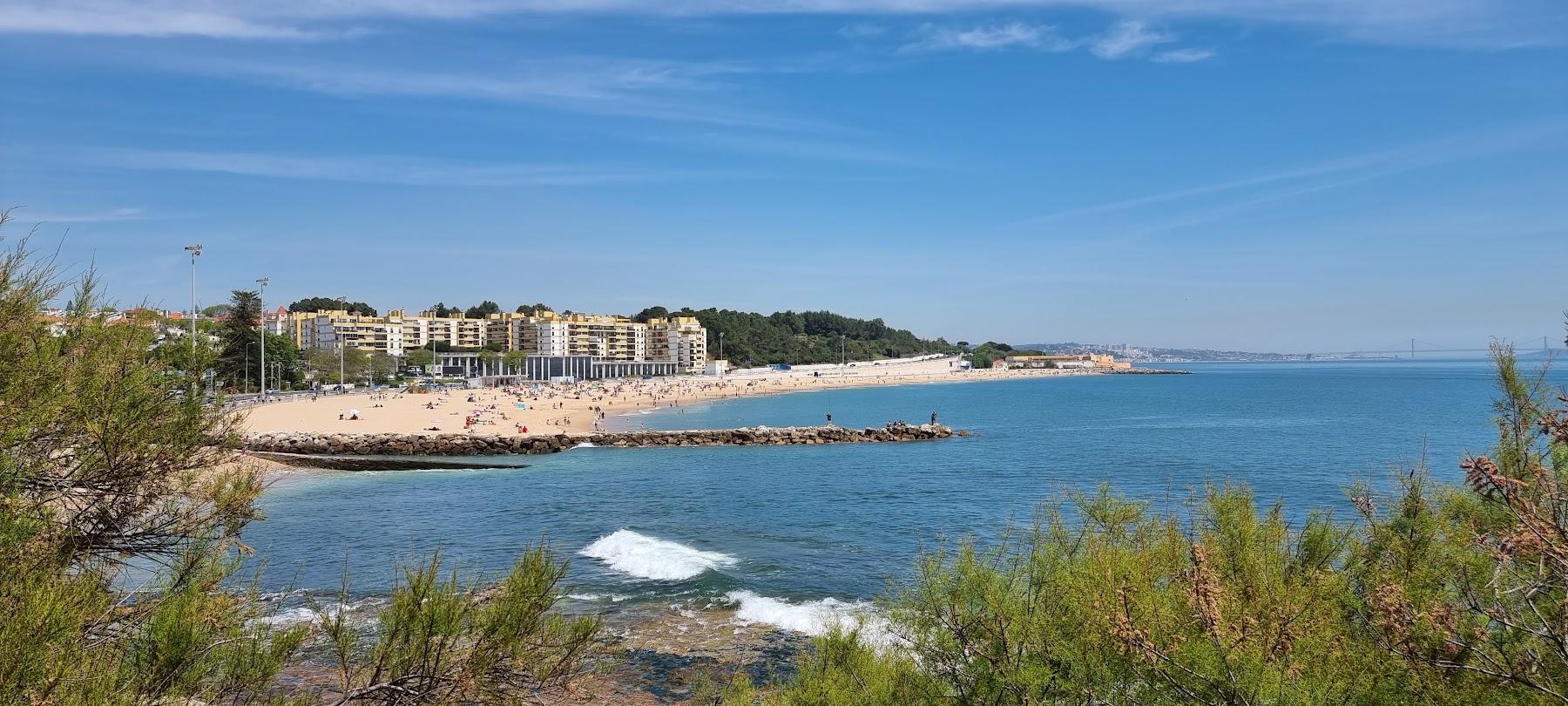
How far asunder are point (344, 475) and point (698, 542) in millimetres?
21081

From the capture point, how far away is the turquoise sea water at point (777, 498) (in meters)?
20.9

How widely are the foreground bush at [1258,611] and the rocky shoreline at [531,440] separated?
133ft

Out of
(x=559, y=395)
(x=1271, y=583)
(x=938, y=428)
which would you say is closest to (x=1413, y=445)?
(x=938, y=428)

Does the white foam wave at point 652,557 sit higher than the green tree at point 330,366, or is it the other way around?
the green tree at point 330,366

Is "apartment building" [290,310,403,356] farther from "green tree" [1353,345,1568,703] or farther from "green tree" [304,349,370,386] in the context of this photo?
"green tree" [1353,345,1568,703]

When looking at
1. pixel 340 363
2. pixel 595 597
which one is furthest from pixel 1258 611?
pixel 340 363

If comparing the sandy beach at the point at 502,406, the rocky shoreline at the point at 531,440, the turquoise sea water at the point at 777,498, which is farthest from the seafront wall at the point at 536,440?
the sandy beach at the point at 502,406

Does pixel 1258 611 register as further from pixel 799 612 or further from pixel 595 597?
pixel 595 597

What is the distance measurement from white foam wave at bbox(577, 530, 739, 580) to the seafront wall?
79.9 ft

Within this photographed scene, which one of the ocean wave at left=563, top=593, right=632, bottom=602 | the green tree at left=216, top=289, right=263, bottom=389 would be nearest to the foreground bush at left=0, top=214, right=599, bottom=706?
the ocean wave at left=563, top=593, right=632, bottom=602

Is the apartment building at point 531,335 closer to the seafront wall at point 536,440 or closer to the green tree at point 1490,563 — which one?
the seafront wall at point 536,440

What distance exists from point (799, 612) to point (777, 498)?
16.1m

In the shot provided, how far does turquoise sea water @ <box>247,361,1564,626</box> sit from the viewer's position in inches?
823

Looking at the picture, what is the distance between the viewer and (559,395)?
95375 millimetres
